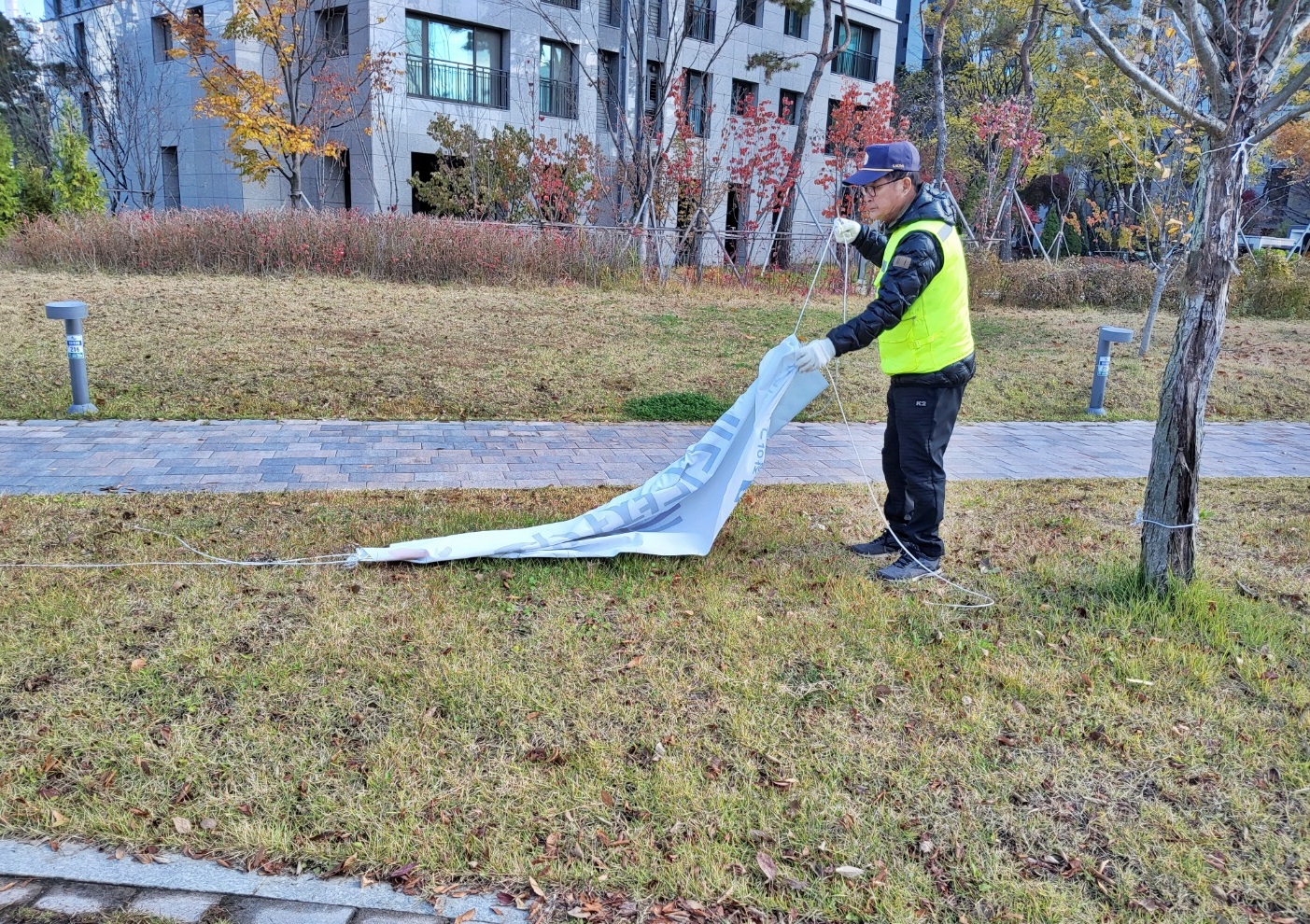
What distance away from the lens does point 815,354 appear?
4.54m

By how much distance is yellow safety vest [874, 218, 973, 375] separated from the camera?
177 inches

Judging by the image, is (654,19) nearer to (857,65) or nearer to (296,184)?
(857,65)

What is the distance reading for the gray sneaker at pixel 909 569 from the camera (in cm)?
489

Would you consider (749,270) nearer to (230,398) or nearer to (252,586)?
(230,398)

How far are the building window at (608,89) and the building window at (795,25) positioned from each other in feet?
25.1

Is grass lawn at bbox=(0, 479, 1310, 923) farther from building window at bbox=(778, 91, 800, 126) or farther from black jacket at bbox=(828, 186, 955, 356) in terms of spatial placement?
building window at bbox=(778, 91, 800, 126)

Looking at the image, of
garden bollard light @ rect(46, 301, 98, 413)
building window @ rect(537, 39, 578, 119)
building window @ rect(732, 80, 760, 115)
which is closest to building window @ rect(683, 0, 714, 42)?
building window @ rect(732, 80, 760, 115)

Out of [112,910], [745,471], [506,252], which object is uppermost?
[506,252]

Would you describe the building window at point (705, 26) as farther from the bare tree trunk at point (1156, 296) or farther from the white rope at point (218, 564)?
the white rope at point (218, 564)

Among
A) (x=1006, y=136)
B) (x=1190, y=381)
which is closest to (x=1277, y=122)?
(x=1190, y=381)

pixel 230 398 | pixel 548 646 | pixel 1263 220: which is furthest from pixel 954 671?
pixel 1263 220

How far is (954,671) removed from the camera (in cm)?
391

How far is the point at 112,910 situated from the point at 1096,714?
10.8 ft

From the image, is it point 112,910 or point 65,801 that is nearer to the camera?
point 112,910
